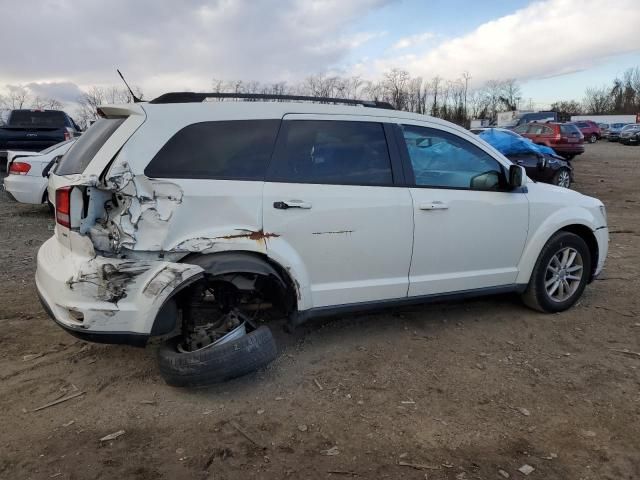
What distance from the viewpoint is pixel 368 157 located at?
3898 millimetres

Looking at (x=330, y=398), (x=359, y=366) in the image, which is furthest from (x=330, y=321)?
(x=330, y=398)

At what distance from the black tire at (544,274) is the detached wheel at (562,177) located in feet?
29.2

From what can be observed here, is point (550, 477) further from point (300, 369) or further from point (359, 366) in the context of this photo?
point (300, 369)

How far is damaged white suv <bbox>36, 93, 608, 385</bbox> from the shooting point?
3172 millimetres

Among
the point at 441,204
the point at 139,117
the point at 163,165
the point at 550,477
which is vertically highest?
the point at 139,117

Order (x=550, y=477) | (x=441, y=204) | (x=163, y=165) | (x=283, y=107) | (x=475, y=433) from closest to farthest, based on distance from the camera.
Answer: (x=550, y=477) < (x=475, y=433) < (x=163, y=165) < (x=283, y=107) < (x=441, y=204)

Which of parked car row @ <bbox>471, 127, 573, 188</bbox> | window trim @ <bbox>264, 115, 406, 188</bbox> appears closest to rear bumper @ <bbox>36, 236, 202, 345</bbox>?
window trim @ <bbox>264, 115, 406, 188</bbox>

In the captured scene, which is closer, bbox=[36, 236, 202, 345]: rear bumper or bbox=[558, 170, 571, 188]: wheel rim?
bbox=[36, 236, 202, 345]: rear bumper

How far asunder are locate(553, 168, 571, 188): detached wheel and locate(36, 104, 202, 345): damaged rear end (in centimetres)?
1194

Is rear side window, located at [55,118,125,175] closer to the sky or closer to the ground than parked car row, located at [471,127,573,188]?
closer to the sky

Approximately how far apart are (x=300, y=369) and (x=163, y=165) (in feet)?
5.52

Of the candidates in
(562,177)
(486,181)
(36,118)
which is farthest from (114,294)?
(36,118)

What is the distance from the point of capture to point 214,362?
127 inches

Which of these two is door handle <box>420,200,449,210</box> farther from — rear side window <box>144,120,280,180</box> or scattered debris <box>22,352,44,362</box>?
scattered debris <box>22,352,44,362</box>
